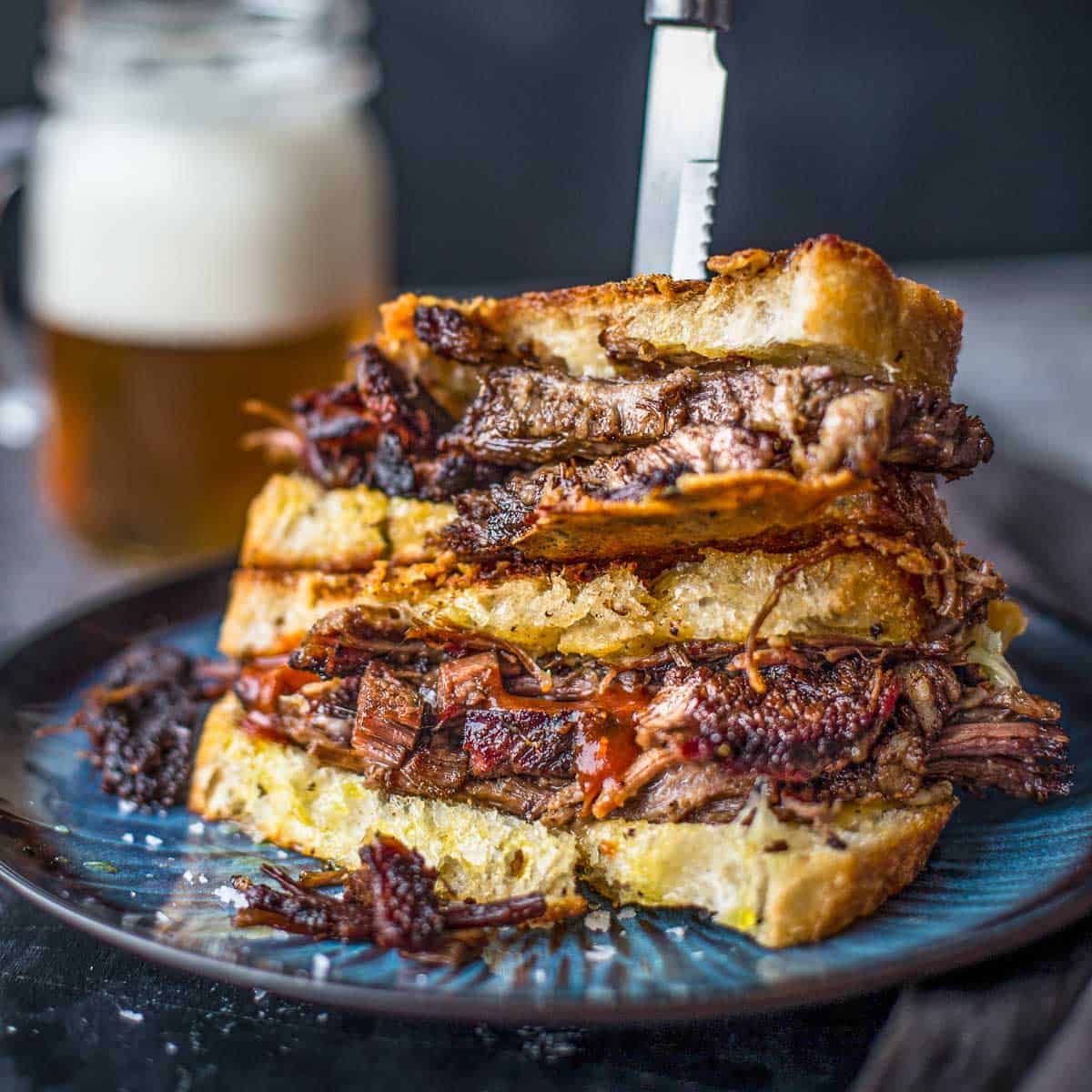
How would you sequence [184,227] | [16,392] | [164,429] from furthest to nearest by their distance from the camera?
[16,392]
[164,429]
[184,227]

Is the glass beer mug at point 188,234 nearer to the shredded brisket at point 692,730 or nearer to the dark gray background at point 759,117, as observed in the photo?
Answer: the shredded brisket at point 692,730

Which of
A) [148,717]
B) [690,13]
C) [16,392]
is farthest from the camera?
[16,392]

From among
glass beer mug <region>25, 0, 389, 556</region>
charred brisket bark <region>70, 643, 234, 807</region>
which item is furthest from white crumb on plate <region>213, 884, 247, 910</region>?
glass beer mug <region>25, 0, 389, 556</region>

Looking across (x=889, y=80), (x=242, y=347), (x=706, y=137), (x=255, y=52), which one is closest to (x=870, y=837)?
(x=706, y=137)

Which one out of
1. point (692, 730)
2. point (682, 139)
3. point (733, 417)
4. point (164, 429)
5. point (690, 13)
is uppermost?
point (690, 13)

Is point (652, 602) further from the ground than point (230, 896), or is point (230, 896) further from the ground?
point (652, 602)

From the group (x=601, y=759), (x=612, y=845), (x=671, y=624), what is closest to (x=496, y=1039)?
(x=612, y=845)

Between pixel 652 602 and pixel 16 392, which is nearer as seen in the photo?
pixel 652 602

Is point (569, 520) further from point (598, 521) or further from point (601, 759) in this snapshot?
point (601, 759)
